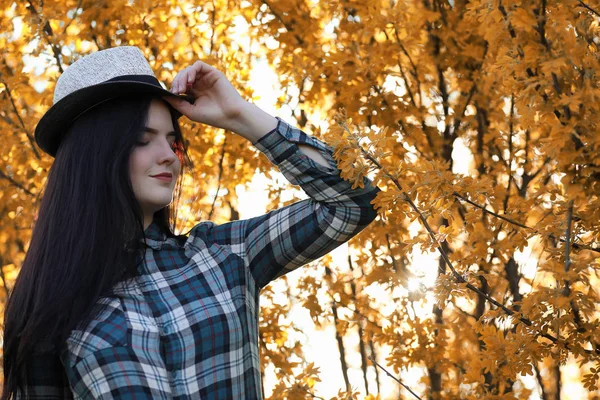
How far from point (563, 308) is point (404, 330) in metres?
1.33

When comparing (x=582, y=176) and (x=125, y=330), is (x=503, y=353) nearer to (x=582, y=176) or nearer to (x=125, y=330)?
(x=582, y=176)

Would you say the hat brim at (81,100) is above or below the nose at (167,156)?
above

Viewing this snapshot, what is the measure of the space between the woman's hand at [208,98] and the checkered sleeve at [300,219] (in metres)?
0.10

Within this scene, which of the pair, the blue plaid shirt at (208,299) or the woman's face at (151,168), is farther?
the woman's face at (151,168)

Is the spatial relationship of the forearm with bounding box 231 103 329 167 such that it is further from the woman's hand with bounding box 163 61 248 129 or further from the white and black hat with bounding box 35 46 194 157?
the white and black hat with bounding box 35 46 194 157

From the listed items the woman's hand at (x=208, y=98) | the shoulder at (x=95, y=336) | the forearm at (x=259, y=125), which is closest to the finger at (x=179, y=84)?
the woman's hand at (x=208, y=98)

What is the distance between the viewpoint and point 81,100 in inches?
76.2

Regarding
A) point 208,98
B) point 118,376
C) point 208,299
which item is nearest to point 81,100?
point 208,98

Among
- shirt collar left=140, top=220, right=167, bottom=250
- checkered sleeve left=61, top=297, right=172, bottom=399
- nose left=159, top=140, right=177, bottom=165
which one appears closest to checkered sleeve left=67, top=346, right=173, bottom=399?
checkered sleeve left=61, top=297, right=172, bottom=399

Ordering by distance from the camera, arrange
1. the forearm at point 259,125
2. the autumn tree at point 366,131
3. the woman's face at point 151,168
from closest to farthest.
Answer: the woman's face at point 151,168 → the forearm at point 259,125 → the autumn tree at point 366,131

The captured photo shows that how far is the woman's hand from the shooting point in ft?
6.59

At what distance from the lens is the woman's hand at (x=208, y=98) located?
2.01 metres

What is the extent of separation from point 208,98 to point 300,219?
0.38m

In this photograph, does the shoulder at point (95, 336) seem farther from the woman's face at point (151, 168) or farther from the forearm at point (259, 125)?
the forearm at point (259, 125)
